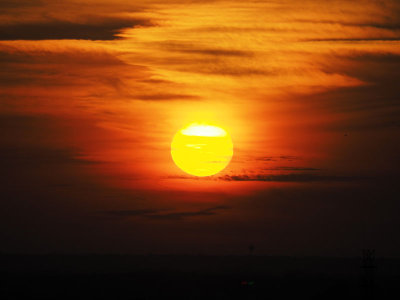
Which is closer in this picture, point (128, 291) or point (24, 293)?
A: point (24, 293)

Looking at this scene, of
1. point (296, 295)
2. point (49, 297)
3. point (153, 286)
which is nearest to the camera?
point (49, 297)

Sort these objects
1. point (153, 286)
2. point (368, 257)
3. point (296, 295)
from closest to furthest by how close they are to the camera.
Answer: point (368, 257), point (296, 295), point (153, 286)

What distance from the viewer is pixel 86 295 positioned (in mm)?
171250

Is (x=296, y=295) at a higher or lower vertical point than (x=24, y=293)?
higher

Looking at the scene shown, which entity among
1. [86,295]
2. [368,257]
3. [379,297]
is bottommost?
[368,257]

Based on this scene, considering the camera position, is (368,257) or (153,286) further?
(153,286)

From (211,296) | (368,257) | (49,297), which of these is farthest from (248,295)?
(368,257)

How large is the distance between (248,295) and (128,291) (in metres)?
29.6

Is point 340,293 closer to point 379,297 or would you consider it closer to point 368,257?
point 379,297

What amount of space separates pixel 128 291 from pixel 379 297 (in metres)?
58.3

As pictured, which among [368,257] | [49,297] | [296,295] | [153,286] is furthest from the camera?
[153,286]

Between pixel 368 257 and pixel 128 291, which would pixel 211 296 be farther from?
pixel 368 257

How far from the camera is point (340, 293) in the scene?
18488 centimetres

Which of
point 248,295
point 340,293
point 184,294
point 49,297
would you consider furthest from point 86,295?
point 340,293
